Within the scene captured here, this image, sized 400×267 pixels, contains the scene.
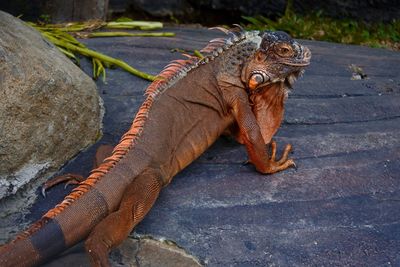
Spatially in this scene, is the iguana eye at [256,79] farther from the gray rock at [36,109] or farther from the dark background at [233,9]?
the dark background at [233,9]

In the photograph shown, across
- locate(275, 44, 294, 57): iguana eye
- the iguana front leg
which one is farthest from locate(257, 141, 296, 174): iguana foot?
locate(275, 44, 294, 57): iguana eye

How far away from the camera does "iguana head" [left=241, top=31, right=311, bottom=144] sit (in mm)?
3266

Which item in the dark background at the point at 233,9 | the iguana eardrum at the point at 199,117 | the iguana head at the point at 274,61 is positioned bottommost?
the dark background at the point at 233,9

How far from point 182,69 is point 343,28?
13.2ft

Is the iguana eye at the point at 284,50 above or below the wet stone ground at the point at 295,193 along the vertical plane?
above

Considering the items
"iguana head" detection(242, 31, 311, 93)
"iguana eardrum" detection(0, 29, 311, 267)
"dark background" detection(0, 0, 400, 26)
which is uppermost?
"iguana head" detection(242, 31, 311, 93)

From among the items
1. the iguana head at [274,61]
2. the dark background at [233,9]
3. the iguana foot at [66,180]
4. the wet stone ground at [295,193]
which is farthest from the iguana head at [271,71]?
the dark background at [233,9]

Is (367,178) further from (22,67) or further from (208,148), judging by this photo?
(22,67)

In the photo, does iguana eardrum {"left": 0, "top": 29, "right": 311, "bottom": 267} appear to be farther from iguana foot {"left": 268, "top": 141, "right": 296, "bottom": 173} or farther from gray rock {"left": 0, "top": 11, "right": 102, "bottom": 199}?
gray rock {"left": 0, "top": 11, "right": 102, "bottom": 199}

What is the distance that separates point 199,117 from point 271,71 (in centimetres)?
45

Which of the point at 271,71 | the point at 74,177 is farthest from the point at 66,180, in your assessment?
the point at 271,71

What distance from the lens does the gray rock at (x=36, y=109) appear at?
294 cm

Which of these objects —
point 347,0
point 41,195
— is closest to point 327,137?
point 41,195

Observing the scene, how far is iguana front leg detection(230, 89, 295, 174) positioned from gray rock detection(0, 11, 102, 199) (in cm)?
81
